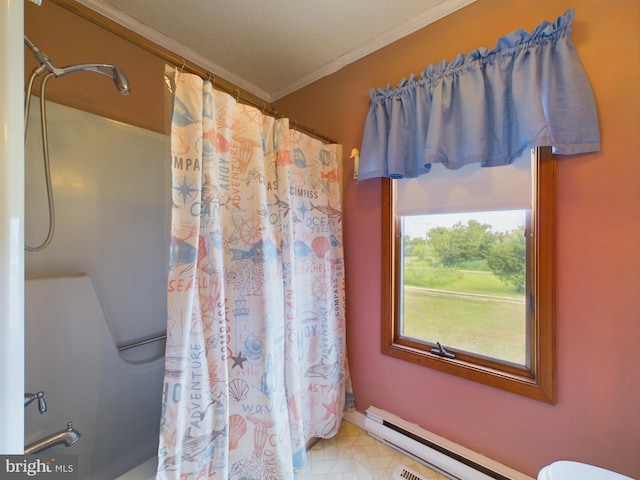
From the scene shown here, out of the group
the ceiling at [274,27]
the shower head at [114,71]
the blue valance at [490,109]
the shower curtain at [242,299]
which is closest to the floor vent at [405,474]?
the shower curtain at [242,299]

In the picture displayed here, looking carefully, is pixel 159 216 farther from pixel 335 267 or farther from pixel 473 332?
pixel 473 332

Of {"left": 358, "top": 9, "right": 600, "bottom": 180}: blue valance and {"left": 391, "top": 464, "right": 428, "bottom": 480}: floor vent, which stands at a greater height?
{"left": 358, "top": 9, "right": 600, "bottom": 180}: blue valance

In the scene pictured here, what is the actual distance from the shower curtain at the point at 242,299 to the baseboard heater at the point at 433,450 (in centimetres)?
23

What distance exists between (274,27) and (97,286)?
1603 mm

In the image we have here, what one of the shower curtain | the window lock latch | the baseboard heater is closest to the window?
the window lock latch

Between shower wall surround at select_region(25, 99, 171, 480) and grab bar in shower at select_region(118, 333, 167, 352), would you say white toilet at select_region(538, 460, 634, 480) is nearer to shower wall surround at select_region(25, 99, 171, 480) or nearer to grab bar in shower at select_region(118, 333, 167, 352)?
shower wall surround at select_region(25, 99, 171, 480)

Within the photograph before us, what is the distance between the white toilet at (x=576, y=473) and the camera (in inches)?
27.4

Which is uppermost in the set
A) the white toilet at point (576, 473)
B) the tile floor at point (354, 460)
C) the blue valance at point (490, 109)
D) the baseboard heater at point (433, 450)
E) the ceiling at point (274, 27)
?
the ceiling at point (274, 27)

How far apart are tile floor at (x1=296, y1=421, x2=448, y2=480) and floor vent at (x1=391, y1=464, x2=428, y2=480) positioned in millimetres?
22

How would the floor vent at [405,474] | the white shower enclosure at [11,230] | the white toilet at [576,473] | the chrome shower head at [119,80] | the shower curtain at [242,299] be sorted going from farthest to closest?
the floor vent at [405,474] < the chrome shower head at [119,80] < the shower curtain at [242,299] < the white toilet at [576,473] < the white shower enclosure at [11,230]

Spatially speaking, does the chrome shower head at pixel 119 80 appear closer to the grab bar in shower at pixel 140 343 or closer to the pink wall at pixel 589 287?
the grab bar in shower at pixel 140 343

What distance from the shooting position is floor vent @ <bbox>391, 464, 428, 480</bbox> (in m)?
1.09

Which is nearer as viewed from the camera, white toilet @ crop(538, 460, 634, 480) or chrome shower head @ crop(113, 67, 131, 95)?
white toilet @ crop(538, 460, 634, 480)

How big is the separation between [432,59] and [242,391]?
182 cm
